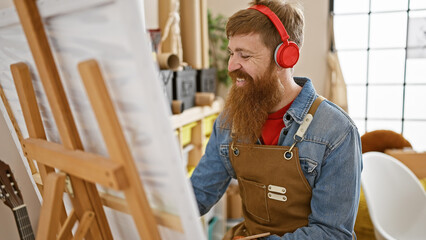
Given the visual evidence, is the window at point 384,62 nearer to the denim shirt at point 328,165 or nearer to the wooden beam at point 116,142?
the denim shirt at point 328,165

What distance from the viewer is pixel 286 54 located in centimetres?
108

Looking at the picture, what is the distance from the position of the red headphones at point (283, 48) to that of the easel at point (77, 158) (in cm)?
61

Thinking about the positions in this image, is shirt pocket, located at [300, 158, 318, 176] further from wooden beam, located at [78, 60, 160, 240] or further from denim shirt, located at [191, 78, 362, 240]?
wooden beam, located at [78, 60, 160, 240]

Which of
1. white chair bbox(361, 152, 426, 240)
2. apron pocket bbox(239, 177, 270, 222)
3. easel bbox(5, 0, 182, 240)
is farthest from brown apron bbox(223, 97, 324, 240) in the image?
white chair bbox(361, 152, 426, 240)

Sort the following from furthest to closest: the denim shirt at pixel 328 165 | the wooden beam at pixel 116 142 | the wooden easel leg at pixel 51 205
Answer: the denim shirt at pixel 328 165 < the wooden easel leg at pixel 51 205 < the wooden beam at pixel 116 142

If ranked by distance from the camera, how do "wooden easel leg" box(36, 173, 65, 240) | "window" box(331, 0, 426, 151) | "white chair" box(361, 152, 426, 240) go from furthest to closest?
"window" box(331, 0, 426, 151), "white chair" box(361, 152, 426, 240), "wooden easel leg" box(36, 173, 65, 240)

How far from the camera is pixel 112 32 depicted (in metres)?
0.62

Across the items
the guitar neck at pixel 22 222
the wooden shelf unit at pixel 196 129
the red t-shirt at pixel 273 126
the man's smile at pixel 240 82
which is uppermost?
the man's smile at pixel 240 82

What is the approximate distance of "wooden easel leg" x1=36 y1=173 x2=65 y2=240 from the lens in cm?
80

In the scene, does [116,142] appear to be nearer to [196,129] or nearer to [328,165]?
[328,165]

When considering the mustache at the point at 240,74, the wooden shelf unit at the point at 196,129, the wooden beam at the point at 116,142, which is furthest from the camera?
the wooden shelf unit at the point at 196,129

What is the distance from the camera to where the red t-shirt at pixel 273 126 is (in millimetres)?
1207

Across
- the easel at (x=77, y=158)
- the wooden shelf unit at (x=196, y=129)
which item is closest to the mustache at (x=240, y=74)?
the easel at (x=77, y=158)

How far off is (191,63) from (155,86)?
6.61 feet
